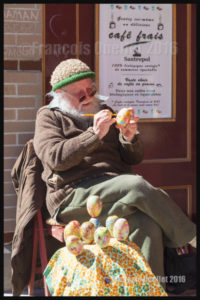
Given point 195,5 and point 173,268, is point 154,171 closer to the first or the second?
point 173,268

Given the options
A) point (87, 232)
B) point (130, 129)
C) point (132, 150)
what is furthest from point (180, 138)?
point (87, 232)

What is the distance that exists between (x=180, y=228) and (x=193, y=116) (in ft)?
5.28

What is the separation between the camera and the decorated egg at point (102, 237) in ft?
10.0

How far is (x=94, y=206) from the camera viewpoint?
3295 millimetres

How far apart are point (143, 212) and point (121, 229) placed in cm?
34

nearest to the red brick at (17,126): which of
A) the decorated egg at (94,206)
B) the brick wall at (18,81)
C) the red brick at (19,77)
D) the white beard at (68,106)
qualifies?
the brick wall at (18,81)

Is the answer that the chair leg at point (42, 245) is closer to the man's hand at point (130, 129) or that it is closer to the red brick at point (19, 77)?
the man's hand at point (130, 129)

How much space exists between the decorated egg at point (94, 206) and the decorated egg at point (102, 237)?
0.75 ft

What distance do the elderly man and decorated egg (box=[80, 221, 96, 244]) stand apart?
0.35 meters

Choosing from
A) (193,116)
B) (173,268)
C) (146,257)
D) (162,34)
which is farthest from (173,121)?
(146,257)

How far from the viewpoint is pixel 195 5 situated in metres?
4.77

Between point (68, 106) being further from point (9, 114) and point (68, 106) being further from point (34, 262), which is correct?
point (34, 262)

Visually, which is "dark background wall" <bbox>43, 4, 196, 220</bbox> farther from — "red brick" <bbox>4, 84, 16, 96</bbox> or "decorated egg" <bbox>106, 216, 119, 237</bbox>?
"decorated egg" <bbox>106, 216, 119, 237</bbox>

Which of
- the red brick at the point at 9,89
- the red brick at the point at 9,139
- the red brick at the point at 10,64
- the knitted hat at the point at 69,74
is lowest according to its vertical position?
the red brick at the point at 9,139
